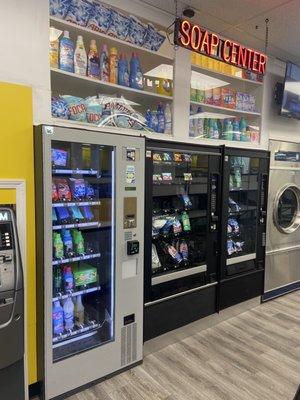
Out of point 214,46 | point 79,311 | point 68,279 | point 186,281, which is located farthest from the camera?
point 186,281

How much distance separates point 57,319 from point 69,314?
0.12m

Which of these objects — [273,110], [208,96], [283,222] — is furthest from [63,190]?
[283,222]

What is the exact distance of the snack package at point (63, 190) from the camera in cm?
241

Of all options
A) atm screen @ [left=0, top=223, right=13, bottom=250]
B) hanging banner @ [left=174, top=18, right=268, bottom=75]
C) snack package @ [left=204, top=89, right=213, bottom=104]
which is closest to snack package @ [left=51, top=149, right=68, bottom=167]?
atm screen @ [left=0, top=223, right=13, bottom=250]

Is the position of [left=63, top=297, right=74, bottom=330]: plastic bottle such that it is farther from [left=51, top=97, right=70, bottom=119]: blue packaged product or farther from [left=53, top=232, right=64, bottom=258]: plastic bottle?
[left=51, top=97, right=70, bottom=119]: blue packaged product

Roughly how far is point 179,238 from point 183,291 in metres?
0.56

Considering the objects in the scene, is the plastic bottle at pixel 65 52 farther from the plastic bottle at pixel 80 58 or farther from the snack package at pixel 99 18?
the snack package at pixel 99 18

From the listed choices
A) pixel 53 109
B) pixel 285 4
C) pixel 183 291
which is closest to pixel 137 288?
pixel 183 291

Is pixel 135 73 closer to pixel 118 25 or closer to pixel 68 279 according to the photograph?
pixel 118 25

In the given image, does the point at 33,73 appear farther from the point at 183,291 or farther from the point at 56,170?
the point at 183,291

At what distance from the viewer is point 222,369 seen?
2.76 meters

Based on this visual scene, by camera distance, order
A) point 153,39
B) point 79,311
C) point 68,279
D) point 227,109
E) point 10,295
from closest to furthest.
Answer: point 10,295
point 68,279
point 79,311
point 153,39
point 227,109

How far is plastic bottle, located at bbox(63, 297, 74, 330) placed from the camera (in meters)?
2.54

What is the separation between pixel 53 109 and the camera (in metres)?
2.44
